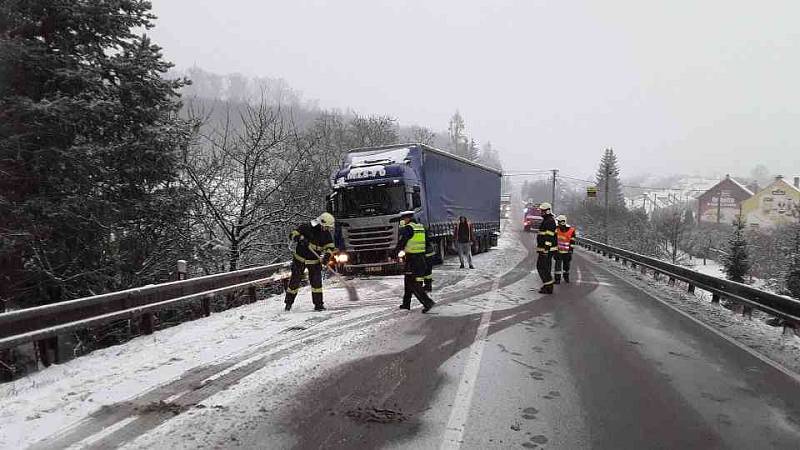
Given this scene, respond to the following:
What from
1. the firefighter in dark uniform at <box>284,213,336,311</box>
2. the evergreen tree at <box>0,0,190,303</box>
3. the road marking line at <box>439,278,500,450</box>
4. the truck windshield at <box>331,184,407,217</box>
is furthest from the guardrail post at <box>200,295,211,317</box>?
the truck windshield at <box>331,184,407,217</box>

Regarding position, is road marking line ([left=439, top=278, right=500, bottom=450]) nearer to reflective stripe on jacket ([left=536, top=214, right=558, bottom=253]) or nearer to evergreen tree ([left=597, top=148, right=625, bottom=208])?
reflective stripe on jacket ([left=536, top=214, right=558, bottom=253])

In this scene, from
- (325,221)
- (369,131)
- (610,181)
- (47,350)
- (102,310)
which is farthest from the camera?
(610,181)

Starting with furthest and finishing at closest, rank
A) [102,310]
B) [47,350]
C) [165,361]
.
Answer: [102,310] → [165,361] → [47,350]

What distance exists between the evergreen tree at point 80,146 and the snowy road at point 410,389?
381 cm

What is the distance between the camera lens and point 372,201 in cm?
1455

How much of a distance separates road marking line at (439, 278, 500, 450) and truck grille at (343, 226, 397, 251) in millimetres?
6521

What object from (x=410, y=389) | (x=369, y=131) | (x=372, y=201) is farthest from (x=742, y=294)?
(x=369, y=131)

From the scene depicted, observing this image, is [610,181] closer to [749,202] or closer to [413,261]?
[749,202]

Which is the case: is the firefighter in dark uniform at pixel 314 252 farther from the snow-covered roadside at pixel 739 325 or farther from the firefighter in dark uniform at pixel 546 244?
the snow-covered roadside at pixel 739 325

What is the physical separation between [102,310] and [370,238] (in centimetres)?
824

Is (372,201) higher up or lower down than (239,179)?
lower down

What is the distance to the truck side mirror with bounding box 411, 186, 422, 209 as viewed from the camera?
14.9 metres

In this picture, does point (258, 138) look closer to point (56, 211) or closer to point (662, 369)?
point (56, 211)

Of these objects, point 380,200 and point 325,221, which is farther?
point 380,200
